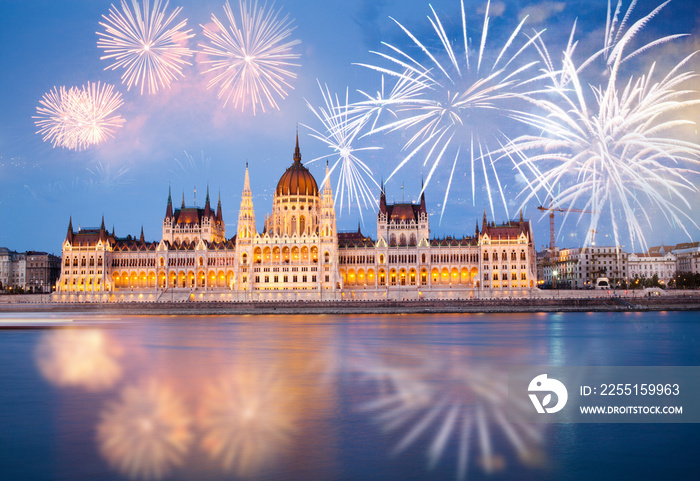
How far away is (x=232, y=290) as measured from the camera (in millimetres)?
105688

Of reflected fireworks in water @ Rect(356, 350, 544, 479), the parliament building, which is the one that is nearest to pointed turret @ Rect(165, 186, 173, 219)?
the parliament building

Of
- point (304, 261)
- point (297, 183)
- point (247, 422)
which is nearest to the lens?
point (247, 422)

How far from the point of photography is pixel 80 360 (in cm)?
3706

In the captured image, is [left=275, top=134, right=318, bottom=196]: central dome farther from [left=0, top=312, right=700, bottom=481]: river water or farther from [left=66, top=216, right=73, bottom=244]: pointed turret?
[left=0, top=312, right=700, bottom=481]: river water

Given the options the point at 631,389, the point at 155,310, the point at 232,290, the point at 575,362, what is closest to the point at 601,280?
the point at 232,290

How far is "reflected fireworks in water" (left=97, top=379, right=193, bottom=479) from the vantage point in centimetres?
1583

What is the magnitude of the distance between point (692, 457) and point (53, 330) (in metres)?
59.3

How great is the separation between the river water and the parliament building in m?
62.7

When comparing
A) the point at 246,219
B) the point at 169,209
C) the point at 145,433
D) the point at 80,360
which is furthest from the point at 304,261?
the point at 145,433

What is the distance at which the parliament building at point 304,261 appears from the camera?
106375mm

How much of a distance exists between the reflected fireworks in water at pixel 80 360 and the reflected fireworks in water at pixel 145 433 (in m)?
4.66

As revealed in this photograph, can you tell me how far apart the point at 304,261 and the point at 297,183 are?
1842 cm

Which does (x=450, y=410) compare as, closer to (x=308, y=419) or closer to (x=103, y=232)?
(x=308, y=419)

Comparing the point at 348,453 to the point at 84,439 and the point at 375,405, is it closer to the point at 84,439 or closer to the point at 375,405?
the point at 375,405
